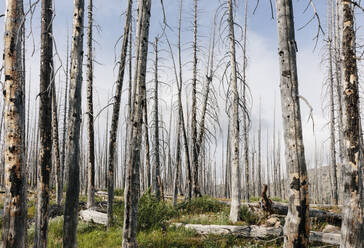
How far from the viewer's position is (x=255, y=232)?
24.2ft

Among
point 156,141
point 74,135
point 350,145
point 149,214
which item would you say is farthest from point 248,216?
point 74,135

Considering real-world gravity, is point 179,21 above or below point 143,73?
above

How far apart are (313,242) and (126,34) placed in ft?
28.9

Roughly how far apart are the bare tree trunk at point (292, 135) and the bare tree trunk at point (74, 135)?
4039mm

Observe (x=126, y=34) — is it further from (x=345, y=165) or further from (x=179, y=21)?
(x=345, y=165)

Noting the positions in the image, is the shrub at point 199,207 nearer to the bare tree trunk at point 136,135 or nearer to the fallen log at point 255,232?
the fallen log at point 255,232

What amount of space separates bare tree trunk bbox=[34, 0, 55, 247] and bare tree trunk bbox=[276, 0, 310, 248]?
170 inches

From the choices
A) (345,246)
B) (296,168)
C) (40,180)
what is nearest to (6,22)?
(40,180)

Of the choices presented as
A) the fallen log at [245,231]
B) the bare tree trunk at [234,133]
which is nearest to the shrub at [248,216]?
the bare tree trunk at [234,133]

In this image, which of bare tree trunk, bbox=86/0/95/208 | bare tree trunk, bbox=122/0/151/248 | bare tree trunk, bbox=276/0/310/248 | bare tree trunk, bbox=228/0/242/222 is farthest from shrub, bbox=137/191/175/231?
bare tree trunk, bbox=276/0/310/248

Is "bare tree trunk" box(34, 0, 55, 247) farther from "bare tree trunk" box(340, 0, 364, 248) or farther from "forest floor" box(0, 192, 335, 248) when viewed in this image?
"bare tree trunk" box(340, 0, 364, 248)

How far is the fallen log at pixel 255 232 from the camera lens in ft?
23.1

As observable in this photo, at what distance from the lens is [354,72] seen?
6.60 metres

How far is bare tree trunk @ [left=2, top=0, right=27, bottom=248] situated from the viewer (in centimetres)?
405
